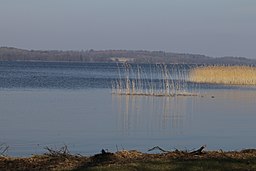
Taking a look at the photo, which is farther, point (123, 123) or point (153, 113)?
point (153, 113)

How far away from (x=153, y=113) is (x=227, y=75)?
898 inches

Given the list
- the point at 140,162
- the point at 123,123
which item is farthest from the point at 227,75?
the point at 140,162

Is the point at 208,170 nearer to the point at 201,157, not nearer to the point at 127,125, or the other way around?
the point at 201,157

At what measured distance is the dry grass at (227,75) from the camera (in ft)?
160

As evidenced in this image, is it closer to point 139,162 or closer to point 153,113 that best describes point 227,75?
point 153,113

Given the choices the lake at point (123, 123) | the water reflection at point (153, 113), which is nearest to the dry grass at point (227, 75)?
the lake at point (123, 123)

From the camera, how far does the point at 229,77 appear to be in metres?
49.0

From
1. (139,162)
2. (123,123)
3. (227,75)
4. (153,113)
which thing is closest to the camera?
(139,162)

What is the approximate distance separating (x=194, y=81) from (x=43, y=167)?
43353 millimetres

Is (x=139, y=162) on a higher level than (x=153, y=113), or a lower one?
higher

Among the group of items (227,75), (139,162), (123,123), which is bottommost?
(123,123)

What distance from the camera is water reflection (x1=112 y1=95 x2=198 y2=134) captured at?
2162 cm

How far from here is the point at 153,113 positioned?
27.1 m

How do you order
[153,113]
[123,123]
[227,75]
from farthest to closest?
1. [227,75]
2. [153,113]
3. [123,123]
